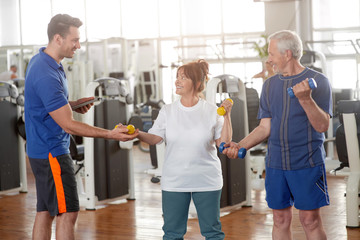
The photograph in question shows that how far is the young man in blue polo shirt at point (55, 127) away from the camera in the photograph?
8.99 feet

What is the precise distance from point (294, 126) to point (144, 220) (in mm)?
2334

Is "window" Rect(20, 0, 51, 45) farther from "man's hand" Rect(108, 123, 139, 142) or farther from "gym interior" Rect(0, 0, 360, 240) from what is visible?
"man's hand" Rect(108, 123, 139, 142)

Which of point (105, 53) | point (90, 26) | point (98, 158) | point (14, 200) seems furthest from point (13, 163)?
point (90, 26)

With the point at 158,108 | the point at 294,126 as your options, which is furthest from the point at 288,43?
the point at 158,108

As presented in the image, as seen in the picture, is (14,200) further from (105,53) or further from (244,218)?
(105,53)

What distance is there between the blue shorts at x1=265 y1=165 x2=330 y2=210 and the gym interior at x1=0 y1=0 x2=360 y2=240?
4.56ft

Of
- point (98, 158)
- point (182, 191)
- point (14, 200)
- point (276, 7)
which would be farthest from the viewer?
point (276, 7)

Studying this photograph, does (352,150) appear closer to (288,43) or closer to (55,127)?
(288,43)

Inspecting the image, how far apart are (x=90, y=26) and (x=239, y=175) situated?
9.01 meters

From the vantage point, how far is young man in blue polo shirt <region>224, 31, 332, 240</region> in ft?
8.68

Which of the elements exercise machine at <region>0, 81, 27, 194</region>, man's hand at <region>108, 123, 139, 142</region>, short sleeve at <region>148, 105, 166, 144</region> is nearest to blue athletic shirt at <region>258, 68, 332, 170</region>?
short sleeve at <region>148, 105, 166, 144</region>

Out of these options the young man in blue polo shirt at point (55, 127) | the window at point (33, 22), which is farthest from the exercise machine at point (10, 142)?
the window at point (33, 22)

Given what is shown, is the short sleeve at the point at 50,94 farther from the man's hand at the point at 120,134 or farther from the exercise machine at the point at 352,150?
the exercise machine at the point at 352,150

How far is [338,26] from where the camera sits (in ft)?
31.5
